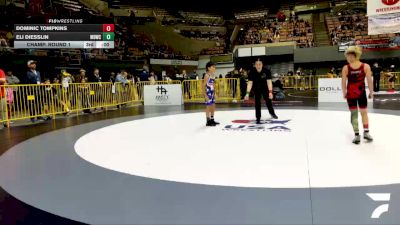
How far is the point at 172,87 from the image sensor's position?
1589 centimetres

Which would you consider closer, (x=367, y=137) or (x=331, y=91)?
(x=367, y=137)

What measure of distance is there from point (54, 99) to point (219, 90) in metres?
8.80

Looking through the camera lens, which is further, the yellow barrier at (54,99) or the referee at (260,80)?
the yellow barrier at (54,99)

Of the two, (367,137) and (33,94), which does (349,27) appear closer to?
(33,94)

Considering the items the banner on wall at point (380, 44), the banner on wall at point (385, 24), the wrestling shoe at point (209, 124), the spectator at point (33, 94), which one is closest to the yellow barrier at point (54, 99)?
the spectator at point (33, 94)

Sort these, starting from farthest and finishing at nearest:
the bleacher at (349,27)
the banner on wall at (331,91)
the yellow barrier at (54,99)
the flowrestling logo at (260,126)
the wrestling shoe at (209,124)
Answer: the bleacher at (349,27)
the banner on wall at (331,91)
the yellow barrier at (54,99)
the wrestling shoe at (209,124)
the flowrestling logo at (260,126)

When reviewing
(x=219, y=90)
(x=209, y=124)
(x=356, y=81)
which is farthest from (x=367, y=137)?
(x=219, y=90)

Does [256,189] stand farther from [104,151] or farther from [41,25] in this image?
[41,25]

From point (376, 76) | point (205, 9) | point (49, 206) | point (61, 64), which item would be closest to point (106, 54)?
point (61, 64)

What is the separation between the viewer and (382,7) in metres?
12.1

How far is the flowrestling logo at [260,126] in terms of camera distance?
7096 mm

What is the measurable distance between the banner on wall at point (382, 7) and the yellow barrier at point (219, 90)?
23.3ft

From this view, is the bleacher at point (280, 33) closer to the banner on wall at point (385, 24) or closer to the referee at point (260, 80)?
the banner on wall at point (385, 24)

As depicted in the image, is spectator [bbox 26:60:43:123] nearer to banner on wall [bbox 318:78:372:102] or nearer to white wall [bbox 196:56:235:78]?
banner on wall [bbox 318:78:372:102]
